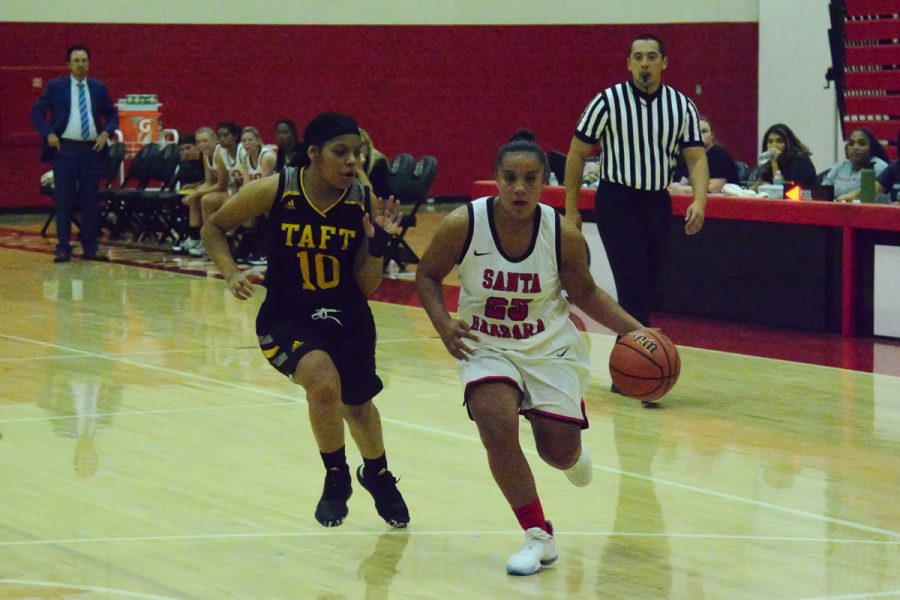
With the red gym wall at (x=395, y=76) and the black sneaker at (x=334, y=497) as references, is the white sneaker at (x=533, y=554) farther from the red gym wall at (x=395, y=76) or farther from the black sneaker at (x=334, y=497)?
the red gym wall at (x=395, y=76)

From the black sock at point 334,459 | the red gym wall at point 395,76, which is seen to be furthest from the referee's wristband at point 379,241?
the red gym wall at point 395,76

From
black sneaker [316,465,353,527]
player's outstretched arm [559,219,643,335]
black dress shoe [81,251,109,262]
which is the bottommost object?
black sneaker [316,465,353,527]

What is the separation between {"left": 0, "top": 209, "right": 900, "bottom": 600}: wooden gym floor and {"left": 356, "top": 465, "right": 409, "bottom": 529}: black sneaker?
66mm

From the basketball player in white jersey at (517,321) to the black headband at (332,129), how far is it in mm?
494

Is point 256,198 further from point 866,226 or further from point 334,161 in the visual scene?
point 866,226

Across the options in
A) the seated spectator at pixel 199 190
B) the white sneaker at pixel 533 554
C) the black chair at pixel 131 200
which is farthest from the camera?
the black chair at pixel 131 200

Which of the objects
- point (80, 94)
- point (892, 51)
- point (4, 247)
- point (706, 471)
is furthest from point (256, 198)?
point (892, 51)

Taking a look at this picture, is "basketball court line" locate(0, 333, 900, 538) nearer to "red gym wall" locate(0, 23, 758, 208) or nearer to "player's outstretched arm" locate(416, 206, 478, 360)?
"player's outstretched arm" locate(416, 206, 478, 360)

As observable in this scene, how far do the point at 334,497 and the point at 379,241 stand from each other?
924mm

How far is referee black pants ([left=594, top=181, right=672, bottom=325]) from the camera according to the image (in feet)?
26.5

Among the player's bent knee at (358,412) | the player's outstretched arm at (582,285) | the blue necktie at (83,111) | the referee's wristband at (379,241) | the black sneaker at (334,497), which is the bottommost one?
the black sneaker at (334,497)

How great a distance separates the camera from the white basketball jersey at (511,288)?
5.06 metres

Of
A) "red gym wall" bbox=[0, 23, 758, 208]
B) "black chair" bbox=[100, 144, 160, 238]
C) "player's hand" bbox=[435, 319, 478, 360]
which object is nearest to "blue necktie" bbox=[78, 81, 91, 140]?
"black chair" bbox=[100, 144, 160, 238]

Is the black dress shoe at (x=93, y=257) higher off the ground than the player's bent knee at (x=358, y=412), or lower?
lower
